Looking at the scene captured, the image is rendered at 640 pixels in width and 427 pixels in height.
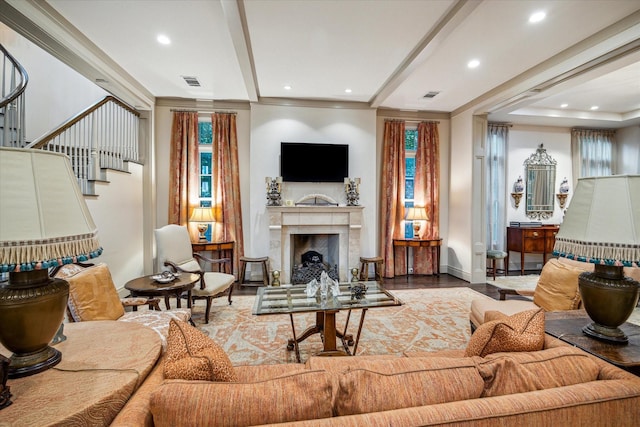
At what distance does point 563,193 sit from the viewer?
19.8 ft

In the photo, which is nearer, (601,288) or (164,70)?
(601,288)

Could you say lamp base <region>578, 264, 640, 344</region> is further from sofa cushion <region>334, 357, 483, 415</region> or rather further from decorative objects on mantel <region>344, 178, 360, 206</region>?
decorative objects on mantel <region>344, 178, 360, 206</region>

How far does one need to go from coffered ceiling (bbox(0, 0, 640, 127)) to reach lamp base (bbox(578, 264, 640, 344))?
227 cm

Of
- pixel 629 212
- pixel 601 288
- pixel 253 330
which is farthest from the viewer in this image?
pixel 253 330

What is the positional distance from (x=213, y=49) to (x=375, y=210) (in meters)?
3.42

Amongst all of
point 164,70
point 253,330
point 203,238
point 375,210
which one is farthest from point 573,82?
point 203,238

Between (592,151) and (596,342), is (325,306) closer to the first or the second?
(596,342)

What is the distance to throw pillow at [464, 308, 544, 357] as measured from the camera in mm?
1189

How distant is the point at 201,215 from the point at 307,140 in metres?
2.13

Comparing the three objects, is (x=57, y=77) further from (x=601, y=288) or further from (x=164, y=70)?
(x=601, y=288)

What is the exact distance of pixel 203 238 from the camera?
4.86m

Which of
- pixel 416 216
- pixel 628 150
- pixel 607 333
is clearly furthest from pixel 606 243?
pixel 628 150

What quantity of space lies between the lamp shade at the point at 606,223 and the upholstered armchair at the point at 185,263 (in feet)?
10.0

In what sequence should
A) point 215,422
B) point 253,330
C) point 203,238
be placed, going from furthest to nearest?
point 203,238 → point 253,330 → point 215,422
